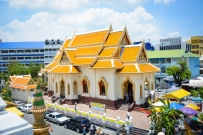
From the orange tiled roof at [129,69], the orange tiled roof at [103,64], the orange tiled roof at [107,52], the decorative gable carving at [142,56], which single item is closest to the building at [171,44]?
the decorative gable carving at [142,56]

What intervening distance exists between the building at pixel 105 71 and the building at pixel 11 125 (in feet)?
59.8

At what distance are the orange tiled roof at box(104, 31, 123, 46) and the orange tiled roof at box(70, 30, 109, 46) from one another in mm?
771

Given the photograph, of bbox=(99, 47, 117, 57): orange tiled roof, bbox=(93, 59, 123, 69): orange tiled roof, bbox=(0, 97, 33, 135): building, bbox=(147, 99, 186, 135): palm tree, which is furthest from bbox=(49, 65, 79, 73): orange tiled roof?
bbox=(0, 97, 33, 135): building

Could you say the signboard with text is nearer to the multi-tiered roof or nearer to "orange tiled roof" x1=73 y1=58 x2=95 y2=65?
the multi-tiered roof

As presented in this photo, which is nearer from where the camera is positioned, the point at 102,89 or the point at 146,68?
the point at 146,68

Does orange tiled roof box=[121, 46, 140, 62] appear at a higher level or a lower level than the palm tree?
higher

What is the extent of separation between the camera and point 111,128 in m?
17.2

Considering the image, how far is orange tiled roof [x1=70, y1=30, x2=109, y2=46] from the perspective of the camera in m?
25.0

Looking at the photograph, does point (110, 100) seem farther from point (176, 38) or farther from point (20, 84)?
point (176, 38)

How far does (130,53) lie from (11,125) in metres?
20.7

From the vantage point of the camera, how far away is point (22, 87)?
93.6ft

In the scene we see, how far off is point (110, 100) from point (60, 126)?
6.27m

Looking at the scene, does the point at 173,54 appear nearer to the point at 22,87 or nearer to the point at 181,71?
the point at 181,71

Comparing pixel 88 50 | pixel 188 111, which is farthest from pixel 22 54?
pixel 188 111
